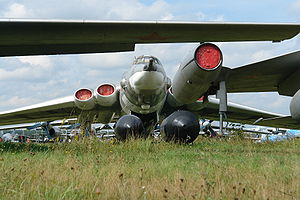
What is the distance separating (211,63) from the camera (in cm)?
773

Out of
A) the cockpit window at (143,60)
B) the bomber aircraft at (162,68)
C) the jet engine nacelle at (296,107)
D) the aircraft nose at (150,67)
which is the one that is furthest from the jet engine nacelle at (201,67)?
the cockpit window at (143,60)

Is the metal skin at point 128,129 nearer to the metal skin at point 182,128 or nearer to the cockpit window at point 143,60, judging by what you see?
the metal skin at point 182,128

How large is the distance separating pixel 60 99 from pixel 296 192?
16.1 m

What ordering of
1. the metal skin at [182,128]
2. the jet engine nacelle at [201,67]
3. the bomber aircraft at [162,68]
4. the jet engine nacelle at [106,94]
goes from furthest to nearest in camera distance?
the jet engine nacelle at [106,94] → the metal skin at [182,128] → the jet engine nacelle at [201,67] → the bomber aircraft at [162,68]

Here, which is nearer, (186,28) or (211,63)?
(186,28)

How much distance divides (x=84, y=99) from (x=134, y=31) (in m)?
10.2

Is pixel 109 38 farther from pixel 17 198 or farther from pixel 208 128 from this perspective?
pixel 208 128

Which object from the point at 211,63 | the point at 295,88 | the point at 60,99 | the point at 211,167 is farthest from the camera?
the point at 60,99

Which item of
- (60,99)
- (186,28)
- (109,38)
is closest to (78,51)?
(109,38)

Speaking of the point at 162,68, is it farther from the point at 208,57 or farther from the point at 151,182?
the point at 151,182

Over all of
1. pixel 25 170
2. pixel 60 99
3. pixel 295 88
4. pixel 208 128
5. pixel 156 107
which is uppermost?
pixel 208 128

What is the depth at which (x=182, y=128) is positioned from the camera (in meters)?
9.27

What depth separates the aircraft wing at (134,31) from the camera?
5742 millimetres

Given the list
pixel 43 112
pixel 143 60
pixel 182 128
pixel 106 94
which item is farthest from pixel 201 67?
pixel 43 112
